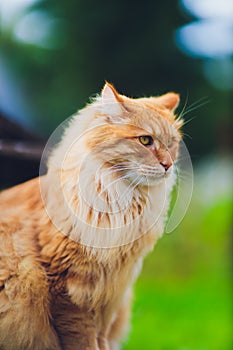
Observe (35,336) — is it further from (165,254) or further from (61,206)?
(165,254)

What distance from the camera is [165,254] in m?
1.89

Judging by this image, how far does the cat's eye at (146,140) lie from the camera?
1.21 m

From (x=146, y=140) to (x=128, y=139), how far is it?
5 centimetres

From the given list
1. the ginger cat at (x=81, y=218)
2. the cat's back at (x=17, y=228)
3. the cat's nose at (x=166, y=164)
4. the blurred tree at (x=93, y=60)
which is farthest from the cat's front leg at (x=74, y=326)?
the blurred tree at (x=93, y=60)

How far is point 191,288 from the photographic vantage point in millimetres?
2553

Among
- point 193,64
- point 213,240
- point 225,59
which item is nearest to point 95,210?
point 193,64

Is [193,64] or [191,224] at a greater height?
[193,64]

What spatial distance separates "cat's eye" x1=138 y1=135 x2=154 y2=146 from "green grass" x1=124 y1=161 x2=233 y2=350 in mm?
540

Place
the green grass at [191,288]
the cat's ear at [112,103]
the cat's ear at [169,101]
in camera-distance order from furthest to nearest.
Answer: the green grass at [191,288] < the cat's ear at [169,101] < the cat's ear at [112,103]

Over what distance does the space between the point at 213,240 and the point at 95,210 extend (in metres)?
1.69

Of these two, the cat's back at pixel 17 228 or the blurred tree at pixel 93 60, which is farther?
the blurred tree at pixel 93 60

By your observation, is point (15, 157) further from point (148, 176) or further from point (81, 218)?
point (148, 176)

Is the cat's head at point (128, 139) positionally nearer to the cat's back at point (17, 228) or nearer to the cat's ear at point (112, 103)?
the cat's ear at point (112, 103)

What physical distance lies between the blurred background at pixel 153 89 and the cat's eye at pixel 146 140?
0.17 metres
